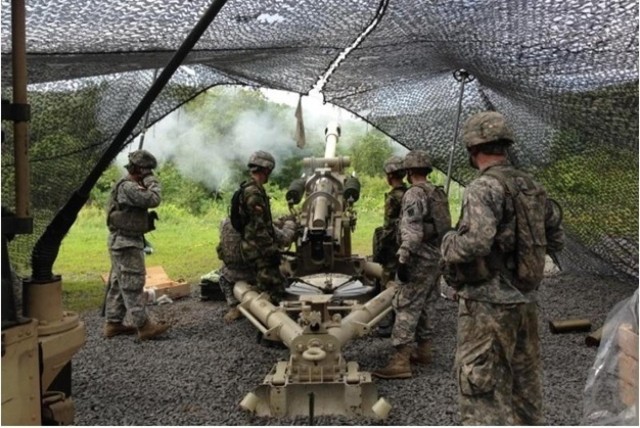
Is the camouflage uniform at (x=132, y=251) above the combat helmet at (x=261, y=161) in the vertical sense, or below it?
below

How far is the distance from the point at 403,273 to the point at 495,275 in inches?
78.4

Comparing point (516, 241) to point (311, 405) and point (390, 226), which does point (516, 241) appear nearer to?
point (311, 405)

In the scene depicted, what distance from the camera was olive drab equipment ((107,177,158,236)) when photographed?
676 cm

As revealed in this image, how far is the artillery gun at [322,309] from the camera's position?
4.75 m

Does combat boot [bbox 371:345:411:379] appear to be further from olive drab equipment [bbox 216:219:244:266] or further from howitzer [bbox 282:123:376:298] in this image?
olive drab equipment [bbox 216:219:244:266]

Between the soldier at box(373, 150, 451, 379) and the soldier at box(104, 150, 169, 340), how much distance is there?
2488 mm

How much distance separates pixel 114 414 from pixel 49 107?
249cm

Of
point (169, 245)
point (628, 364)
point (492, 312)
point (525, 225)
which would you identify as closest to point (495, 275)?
point (492, 312)

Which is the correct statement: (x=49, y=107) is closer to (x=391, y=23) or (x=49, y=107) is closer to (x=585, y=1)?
(x=391, y=23)

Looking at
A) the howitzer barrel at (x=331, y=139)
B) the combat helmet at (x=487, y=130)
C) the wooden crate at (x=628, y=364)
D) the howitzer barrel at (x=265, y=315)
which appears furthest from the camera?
the howitzer barrel at (x=331, y=139)

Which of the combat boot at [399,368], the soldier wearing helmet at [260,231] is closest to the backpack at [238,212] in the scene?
the soldier wearing helmet at [260,231]

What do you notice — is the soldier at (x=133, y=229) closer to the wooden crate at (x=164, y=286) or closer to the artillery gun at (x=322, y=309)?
the artillery gun at (x=322, y=309)

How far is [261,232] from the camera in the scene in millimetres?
6715

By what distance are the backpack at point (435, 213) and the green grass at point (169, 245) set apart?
15.4 ft
